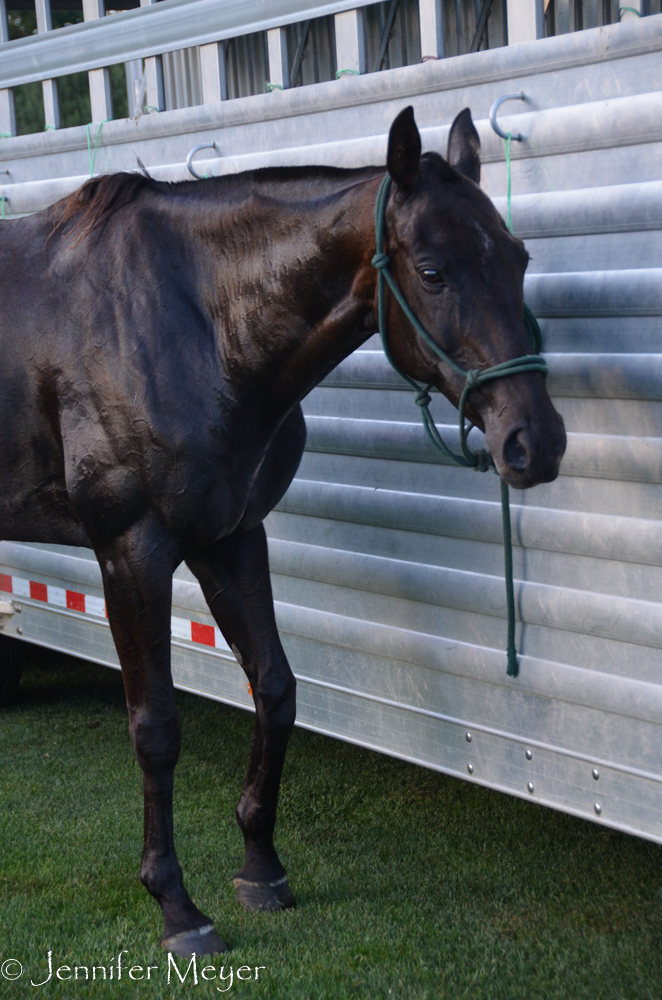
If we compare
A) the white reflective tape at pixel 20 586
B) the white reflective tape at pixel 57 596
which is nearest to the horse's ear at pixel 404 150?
the white reflective tape at pixel 57 596

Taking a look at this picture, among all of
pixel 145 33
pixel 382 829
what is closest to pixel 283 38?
pixel 145 33

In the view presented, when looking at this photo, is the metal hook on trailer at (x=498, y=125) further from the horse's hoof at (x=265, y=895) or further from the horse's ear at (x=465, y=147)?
the horse's hoof at (x=265, y=895)

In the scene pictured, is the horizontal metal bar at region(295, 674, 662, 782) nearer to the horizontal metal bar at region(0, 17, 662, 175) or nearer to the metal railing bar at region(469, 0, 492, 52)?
the horizontal metal bar at region(0, 17, 662, 175)

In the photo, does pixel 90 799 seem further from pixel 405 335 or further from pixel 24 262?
pixel 405 335

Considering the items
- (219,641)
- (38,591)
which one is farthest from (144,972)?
(38,591)

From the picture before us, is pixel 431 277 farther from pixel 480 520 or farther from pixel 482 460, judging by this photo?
pixel 480 520

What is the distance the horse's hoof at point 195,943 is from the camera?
2646 millimetres

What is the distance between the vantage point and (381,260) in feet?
7.52

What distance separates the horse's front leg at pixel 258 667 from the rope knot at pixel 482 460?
0.84 meters

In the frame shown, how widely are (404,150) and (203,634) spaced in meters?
1.96

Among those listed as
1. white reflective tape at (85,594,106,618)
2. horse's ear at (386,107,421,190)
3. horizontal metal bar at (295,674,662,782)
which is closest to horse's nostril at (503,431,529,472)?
horse's ear at (386,107,421,190)

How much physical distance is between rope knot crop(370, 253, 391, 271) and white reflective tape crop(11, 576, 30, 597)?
101 inches

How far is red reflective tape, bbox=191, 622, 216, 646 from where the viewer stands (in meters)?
3.58

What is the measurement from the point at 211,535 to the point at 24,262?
985mm
